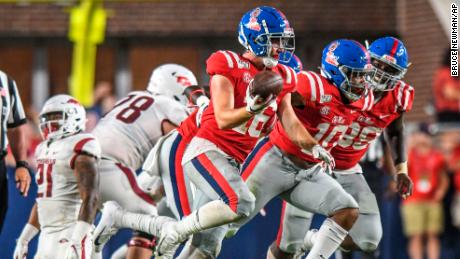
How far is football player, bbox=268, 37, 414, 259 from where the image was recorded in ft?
29.2

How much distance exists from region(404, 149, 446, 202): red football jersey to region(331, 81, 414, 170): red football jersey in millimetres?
4343

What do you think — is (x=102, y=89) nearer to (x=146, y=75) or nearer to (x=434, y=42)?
(x=146, y=75)

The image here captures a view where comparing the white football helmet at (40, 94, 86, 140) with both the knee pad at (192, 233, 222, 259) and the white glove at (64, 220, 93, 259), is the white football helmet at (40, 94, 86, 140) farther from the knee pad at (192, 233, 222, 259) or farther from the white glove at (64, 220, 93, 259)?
the knee pad at (192, 233, 222, 259)

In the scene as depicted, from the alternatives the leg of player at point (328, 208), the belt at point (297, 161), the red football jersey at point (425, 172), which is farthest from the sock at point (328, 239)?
the red football jersey at point (425, 172)

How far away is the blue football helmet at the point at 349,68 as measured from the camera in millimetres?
8539

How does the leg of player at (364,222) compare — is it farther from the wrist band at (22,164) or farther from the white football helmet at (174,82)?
the wrist band at (22,164)

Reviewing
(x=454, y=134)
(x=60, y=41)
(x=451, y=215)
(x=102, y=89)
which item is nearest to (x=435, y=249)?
(x=451, y=215)

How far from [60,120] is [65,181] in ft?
1.40

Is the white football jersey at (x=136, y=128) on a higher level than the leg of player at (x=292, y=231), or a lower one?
higher

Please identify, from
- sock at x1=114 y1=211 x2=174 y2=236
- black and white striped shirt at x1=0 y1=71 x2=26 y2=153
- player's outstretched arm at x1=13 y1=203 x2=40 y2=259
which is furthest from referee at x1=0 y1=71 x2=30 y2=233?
sock at x1=114 y1=211 x2=174 y2=236

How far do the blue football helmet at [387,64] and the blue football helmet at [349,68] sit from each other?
12.1 inches

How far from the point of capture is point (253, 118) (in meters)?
7.96

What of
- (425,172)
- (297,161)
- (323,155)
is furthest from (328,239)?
(425,172)

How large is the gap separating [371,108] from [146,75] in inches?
367
